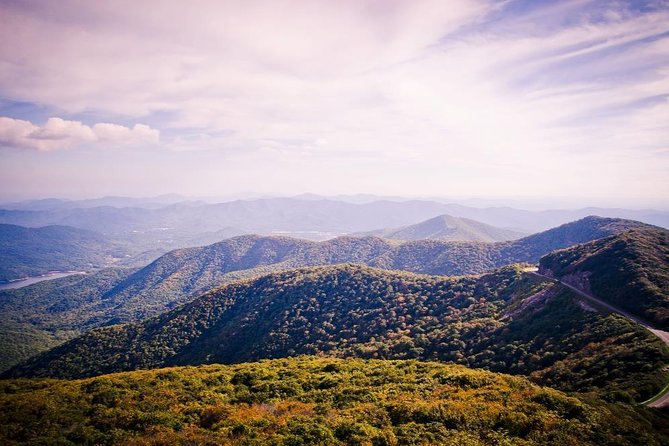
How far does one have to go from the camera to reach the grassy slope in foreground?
66.7ft

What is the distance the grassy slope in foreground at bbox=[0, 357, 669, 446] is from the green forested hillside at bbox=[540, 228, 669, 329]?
28.7m

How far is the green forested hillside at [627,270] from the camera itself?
145 feet

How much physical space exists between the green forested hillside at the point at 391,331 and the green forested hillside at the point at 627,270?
4.86 meters

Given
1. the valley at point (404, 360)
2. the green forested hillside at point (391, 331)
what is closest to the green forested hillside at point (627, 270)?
the valley at point (404, 360)

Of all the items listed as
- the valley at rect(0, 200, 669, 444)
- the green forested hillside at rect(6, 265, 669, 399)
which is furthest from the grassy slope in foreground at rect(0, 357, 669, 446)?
the green forested hillside at rect(6, 265, 669, 399)

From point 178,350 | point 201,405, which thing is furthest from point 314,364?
point 178,350

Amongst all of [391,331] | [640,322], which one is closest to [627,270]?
[640,322]

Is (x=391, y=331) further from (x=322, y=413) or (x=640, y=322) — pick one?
(x=322, y=413)

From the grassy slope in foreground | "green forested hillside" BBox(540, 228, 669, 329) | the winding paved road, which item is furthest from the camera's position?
"green forested hillside" BBox(540, 228, 669, 329)

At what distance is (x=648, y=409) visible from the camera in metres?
22.8

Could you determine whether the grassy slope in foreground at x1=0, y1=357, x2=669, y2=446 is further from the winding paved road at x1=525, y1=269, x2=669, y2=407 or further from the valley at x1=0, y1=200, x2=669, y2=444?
the winding paved road at x1=525, y1=269, x2=669, y2=407

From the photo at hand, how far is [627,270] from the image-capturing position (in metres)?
52.7

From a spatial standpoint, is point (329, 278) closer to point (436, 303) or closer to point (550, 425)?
point (436, 303)

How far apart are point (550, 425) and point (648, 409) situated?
28.4 ft
